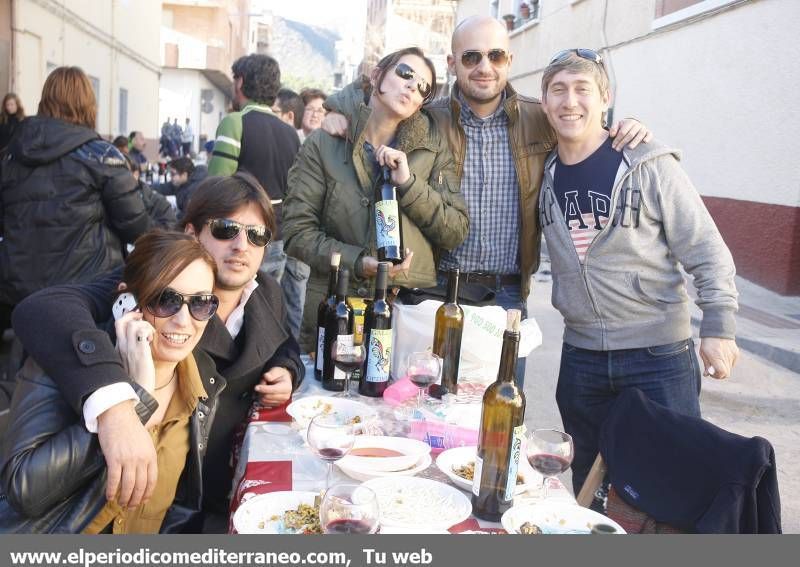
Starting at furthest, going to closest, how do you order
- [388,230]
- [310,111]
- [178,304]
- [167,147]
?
[167,147]
[310,111]
[388,230]
[178,304]

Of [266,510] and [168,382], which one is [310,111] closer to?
[168,382]

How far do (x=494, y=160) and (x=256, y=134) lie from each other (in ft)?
7.74

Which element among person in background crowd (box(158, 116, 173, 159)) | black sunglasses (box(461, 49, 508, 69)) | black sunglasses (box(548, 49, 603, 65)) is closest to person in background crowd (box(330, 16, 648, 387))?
black sunglasses (box(461, 49, 508, 69))

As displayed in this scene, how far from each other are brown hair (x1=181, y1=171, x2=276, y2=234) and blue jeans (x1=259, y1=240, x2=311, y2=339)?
301 centimetres

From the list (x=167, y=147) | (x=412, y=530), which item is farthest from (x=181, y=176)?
(x=167, y=147)

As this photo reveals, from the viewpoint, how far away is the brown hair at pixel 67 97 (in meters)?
4.06

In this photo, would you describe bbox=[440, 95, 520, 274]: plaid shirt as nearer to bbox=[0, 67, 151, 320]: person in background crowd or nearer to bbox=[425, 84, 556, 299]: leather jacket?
bbox=[425, 84, 556, 299]: leather jacket

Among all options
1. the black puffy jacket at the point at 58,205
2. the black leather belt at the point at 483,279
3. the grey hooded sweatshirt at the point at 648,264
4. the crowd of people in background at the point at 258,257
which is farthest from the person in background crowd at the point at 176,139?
the grey hooded sweatshirt at the point at 648,264

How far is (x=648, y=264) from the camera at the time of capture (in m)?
2.77

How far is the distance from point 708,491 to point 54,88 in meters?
3.88
